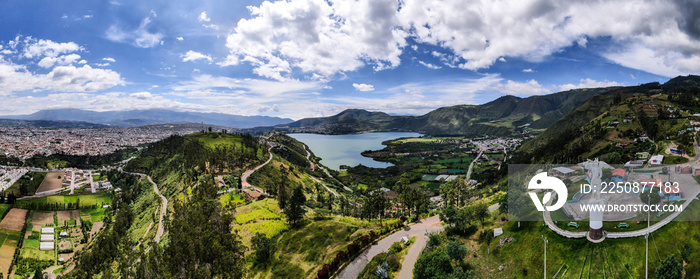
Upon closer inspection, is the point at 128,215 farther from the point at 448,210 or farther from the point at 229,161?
the point at 448,210

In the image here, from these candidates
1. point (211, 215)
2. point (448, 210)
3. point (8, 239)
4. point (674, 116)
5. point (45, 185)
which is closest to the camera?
point (448, 210)

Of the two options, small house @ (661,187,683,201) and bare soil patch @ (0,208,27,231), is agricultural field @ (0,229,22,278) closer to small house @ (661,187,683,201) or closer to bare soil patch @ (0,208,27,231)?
bare soil patch @ (0,208,27,231)

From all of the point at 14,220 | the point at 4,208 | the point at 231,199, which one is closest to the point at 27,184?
the point at 4,208

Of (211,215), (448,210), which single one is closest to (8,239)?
(211,215)

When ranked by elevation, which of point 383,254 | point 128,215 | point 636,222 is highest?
point 636,222

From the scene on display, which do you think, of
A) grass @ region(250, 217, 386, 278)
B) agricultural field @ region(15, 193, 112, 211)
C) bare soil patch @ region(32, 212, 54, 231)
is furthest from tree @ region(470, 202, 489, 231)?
agricultural field @ region(15, 193, 112, 211)

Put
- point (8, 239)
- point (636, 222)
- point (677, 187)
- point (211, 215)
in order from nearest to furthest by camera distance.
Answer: point (636, 222) → point (677, 187) → point (211, 215) → point (8, 239)

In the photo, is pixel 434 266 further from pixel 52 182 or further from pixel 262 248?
pixel 52 182
